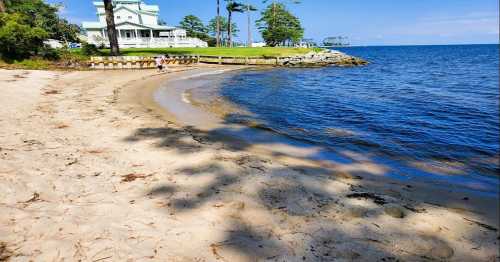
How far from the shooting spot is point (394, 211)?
4.49m

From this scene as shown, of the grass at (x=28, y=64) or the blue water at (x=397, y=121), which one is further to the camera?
the grass at (x=28, y=64)

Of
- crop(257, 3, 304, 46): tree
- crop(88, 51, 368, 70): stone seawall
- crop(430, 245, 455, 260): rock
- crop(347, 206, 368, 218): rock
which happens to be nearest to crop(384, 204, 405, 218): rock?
crop(347, 206, 368, 218): rock

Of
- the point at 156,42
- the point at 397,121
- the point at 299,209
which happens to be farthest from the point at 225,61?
the point at 299,209

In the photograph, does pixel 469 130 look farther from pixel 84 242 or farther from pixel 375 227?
pixel 84 242

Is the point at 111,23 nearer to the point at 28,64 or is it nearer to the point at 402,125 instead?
the point at 28,64

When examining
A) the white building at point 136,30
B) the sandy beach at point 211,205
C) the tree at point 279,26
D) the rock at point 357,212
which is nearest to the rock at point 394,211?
the sandy beach at point 211,205

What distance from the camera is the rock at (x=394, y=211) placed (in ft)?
14.4

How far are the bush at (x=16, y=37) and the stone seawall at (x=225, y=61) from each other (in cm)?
448

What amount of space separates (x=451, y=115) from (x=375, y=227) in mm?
10558

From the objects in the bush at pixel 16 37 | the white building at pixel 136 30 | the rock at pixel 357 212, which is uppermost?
the white building at pixel 136 30

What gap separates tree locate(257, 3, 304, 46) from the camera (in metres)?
74.8

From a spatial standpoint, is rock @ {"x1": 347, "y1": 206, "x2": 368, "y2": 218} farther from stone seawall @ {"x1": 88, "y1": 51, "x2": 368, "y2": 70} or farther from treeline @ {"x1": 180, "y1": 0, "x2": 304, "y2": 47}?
treeline @ {"x1": 180, "y1": 0, "x2": 304, "y2": 47}

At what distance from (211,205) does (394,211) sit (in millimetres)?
2699

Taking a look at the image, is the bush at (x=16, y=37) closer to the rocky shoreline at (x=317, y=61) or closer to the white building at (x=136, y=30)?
the rocky shoreline at (x=317, y=61)
